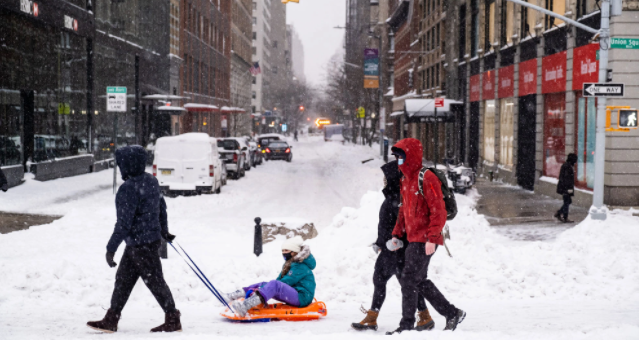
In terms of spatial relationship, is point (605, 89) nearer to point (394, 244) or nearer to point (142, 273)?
point (394, 244)

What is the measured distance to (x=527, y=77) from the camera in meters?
26.7

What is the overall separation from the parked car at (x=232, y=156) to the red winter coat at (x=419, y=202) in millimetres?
22789

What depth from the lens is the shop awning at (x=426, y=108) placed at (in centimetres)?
3700

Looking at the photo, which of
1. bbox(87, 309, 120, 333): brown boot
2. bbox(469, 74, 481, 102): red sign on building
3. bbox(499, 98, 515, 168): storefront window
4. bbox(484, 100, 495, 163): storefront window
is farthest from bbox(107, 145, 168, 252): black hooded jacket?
bbox(469, 74, 481, 102): red sign on building

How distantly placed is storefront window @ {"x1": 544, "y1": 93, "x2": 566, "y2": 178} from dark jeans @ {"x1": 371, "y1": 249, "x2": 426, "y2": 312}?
677 inches

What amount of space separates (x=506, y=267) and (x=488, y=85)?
23.2 m

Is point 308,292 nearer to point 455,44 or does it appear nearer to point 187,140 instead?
point 187,140

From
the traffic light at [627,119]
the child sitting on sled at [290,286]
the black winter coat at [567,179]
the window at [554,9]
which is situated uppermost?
the window at [554,9]

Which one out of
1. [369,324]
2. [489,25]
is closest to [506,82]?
[489,25]

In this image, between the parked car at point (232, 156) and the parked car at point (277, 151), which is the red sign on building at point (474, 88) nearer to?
the parked car at point (232, 156)

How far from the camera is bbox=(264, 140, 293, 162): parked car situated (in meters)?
46.8

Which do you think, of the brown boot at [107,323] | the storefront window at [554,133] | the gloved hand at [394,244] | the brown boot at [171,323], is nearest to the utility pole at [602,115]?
the storefront window at [554,133]

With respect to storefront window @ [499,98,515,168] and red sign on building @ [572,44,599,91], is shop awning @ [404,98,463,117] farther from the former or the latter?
red sign on building @ [572,44,599,91]

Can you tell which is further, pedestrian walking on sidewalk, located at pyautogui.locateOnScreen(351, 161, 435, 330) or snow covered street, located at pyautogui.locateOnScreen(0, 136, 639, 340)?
snow covered street, located at pyautogui.locateOnScreen(0, 136, 639, 340)
